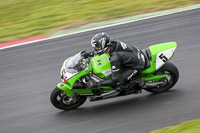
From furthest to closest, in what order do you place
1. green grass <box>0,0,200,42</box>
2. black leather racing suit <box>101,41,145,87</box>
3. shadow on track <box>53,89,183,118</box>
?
green grass <box>0,0,200,42</box> < shadow on track <box>53,89,183,118</box> < black leather racing suit <box>101,41,145,87</box>

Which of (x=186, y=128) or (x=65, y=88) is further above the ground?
(x=65, y=88)

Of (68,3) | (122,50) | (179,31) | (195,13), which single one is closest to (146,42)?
(179,31)

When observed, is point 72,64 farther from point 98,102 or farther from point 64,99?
point 98,102

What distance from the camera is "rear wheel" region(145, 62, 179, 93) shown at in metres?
6.79

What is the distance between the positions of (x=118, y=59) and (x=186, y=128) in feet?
6.21

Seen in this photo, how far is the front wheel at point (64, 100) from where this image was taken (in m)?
6.70

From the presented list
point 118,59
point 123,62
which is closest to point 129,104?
point 123,62

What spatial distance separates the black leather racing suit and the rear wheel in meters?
0.58

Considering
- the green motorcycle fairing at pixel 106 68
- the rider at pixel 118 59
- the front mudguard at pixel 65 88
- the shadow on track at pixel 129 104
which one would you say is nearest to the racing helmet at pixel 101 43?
the rider at pixel 118 59

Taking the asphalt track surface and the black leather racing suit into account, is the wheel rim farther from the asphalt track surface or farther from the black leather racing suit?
the black leather racing suit

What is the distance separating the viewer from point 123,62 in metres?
6.37

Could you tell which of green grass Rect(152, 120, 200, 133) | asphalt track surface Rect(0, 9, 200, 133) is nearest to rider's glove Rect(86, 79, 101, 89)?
asphalt track surface Rect(0, 9, 200, 133)

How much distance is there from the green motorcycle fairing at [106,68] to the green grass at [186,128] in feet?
4.63

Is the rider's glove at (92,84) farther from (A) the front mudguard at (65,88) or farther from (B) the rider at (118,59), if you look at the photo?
(A) the front mudguard at (65,88)
